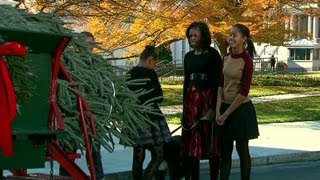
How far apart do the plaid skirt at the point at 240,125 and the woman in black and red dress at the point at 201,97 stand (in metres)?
0.19

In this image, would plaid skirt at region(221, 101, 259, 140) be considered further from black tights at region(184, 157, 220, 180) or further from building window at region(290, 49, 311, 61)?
building window at region(290, 49, 311, 61)

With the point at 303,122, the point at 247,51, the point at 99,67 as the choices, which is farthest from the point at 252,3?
the point at 99,67

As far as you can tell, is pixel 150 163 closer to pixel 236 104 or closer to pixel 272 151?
pixel 236 104

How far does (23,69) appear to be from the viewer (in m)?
3.62

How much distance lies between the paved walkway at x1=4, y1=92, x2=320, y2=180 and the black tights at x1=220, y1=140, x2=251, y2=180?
2123 millimetres

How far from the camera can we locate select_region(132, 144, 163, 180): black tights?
745cm

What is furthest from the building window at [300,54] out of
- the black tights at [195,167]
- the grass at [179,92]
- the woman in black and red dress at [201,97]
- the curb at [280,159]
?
the woman in black and red dress at [201,97]

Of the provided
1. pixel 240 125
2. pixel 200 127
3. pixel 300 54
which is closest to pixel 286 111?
pixel 200 127

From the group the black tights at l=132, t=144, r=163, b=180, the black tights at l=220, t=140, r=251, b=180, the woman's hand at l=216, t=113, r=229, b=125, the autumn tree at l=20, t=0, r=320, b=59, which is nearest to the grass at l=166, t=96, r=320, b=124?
the autumn tree at l=20, t=0, r=320, b=59

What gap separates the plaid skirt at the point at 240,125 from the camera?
7.23 m

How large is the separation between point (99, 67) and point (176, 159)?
10.2 feet

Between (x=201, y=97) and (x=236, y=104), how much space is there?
1.38 feet

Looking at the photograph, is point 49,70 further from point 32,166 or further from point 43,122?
point 32,166

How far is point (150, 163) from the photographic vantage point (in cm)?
762
